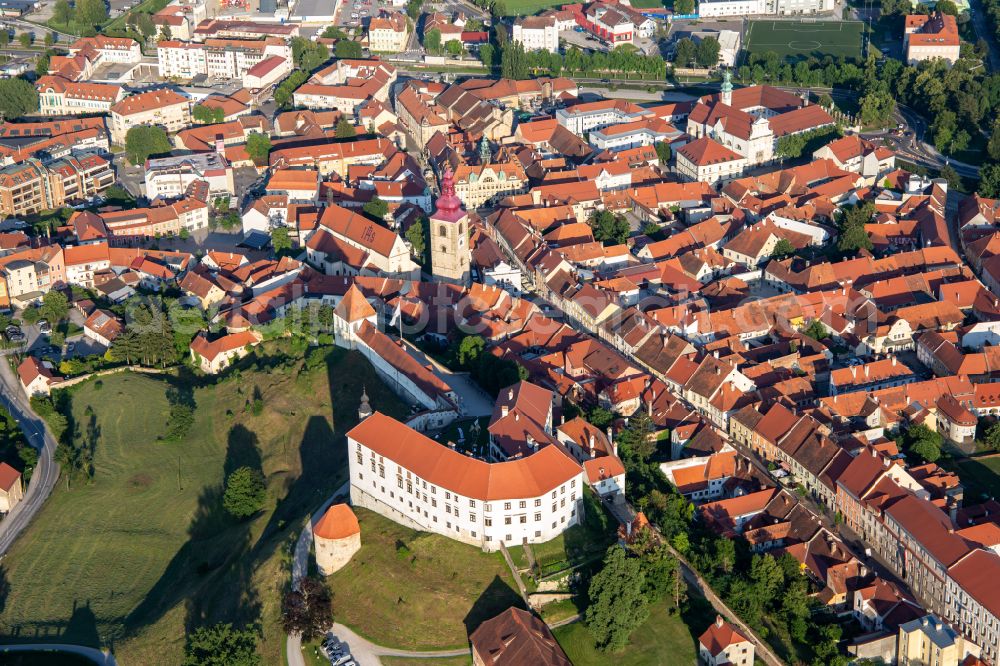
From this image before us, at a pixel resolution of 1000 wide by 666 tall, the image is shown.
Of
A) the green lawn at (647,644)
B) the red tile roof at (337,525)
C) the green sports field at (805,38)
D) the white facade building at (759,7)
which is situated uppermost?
the white facade building at (759,7)

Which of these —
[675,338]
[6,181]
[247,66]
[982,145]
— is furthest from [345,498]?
[247,66]

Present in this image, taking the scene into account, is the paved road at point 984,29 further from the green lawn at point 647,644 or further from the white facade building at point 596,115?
the green lawn at point 647,644

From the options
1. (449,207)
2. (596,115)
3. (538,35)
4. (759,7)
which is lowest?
(596,115)

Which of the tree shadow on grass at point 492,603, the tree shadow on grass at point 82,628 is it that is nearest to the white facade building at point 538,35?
the tree shadow on grass at point 82,628

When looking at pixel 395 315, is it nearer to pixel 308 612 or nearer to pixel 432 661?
pixel 308 612

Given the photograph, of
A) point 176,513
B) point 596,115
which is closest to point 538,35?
point 596,115

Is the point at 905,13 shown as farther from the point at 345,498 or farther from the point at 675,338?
the point at 345,498
